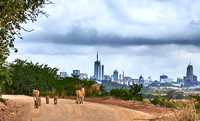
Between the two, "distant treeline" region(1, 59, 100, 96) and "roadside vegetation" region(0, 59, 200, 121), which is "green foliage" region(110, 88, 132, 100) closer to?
"roadside vegetation" region(0, 59, 200, 121)

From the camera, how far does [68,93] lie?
37.4 meters

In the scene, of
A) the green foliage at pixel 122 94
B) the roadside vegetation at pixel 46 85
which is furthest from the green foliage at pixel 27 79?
the green foliage at pixel 122 94

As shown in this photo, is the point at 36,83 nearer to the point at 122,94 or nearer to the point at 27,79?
the point at 27,79

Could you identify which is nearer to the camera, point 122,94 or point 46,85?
point 122,94

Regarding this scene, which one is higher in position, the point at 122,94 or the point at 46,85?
the point at 46,85

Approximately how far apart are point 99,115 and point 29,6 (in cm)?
887

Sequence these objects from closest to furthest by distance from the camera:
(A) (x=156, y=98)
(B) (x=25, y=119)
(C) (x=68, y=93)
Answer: (B) (x=25, y=119) → (A) (x=156, y=98) → (C) (x=68, y=93)

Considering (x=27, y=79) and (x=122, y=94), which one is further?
(x=27, y=79)

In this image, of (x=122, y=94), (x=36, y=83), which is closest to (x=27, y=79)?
(x=36, y=83)

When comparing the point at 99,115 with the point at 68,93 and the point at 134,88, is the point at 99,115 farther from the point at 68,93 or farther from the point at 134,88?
the point at 68,93

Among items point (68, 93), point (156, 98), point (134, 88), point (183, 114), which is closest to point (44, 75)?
point (68, 93)

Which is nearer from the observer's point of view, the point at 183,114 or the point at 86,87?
the point at 183,114

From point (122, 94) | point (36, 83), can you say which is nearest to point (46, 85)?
point (36, 83)

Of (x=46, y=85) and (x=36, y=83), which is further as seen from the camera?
(x=46, y=85)
